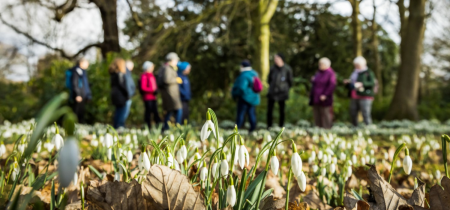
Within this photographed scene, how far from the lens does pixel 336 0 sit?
1351 cm

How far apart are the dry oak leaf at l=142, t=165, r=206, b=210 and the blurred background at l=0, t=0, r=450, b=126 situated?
917cm

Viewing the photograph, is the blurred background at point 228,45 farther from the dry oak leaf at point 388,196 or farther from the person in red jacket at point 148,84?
the dry oak leaf at point 388,196

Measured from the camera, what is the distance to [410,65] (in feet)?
38.3

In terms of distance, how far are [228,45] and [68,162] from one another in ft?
48.4

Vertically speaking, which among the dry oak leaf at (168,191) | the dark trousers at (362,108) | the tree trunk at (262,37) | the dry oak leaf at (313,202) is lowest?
the dry oak leaf at (313,202)

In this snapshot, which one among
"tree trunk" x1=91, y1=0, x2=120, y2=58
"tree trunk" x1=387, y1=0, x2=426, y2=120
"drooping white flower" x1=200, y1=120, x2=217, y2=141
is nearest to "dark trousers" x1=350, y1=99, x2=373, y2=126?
"tree trunk" x1=387, y1=0, x2=426, y2=120

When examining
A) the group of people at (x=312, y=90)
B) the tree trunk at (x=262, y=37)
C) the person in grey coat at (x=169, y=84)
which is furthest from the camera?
the tree trunk at (x=262, y=37)

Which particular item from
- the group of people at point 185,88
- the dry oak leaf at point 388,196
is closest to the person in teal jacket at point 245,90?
the group of people at point 185,88

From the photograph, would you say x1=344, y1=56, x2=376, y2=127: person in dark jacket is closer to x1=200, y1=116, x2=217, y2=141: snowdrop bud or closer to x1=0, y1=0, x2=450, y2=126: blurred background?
x1=0, y1=0, x2=450, y2=126: blurred background

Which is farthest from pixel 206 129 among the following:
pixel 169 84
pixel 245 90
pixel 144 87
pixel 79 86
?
pixel 79 86

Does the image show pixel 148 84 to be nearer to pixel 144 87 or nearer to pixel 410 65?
pixel 144 87

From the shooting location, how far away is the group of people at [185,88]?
22.4 ft

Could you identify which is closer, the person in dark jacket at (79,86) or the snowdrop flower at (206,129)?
the snowdrop flower at (206,129)

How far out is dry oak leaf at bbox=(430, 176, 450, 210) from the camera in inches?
59.2
